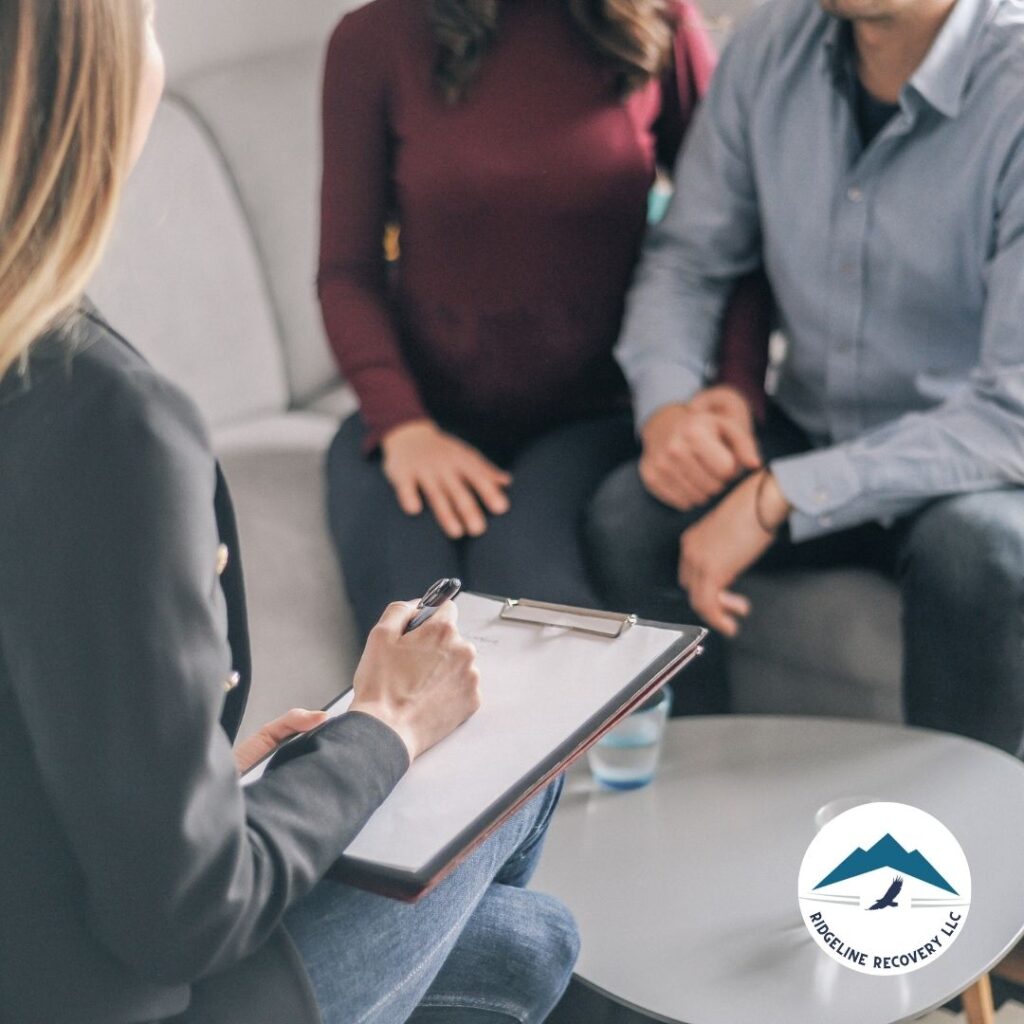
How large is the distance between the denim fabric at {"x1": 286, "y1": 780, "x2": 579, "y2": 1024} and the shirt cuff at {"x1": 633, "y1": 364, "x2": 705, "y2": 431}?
62 cm

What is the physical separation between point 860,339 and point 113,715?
110 cm

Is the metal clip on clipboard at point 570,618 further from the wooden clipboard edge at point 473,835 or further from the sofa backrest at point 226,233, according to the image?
the sofa backrest at point 226,233

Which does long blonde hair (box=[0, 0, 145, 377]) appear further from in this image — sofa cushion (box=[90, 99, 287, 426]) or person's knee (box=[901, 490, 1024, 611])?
sofa cushion (box=[90, 99, 287, 426])

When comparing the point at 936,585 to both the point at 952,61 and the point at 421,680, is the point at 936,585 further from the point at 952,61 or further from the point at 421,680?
the point at 421,680

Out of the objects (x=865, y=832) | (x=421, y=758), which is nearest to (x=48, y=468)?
(x=421, y=758)

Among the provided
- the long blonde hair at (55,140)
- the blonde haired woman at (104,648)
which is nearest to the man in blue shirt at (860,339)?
the blonde haired woman at (104,648)

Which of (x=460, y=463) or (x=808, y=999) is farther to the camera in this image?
(x=460, y=463)

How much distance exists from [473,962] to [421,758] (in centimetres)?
18

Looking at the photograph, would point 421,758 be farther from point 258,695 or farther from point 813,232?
point 813,232

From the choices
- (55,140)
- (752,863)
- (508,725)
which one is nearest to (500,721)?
(508,725)

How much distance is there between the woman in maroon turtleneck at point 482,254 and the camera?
4.74ft

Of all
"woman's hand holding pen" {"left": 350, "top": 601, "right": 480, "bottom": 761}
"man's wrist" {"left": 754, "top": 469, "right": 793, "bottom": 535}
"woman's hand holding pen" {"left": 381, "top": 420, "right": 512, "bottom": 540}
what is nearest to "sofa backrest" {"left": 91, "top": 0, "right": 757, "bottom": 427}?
"woman's hand holding pen" {"left": 381, "top": 420, "right": 512, "bottom": 540}

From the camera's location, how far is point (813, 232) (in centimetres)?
149

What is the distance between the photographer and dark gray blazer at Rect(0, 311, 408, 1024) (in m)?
0.58
